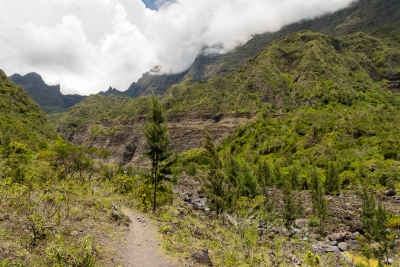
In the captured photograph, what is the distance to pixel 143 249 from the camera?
12.1 meters

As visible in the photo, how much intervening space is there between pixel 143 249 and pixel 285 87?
4994 inches

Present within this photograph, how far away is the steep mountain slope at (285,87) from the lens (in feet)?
368

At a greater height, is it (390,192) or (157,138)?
(157,138)

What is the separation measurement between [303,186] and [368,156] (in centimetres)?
1439

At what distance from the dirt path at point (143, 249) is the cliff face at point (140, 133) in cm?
11119

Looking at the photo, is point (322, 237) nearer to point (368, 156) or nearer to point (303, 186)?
point (303, 186)

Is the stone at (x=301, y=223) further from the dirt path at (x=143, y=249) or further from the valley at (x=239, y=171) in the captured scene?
the dirt path at (x=143, y=249)

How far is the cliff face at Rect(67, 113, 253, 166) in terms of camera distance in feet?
431

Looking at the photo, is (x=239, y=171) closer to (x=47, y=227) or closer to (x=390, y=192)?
(x=47, y=227)

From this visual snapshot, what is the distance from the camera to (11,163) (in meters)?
18.6

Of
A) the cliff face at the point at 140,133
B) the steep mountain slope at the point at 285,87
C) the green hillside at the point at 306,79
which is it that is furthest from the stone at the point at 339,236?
the cliff face at the point at 140,133

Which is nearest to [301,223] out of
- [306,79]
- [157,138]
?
[157,138]

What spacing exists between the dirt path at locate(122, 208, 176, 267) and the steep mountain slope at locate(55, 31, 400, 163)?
10099 cm

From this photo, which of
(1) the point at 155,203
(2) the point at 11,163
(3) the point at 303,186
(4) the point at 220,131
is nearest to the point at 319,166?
(3) the point at 303,186
